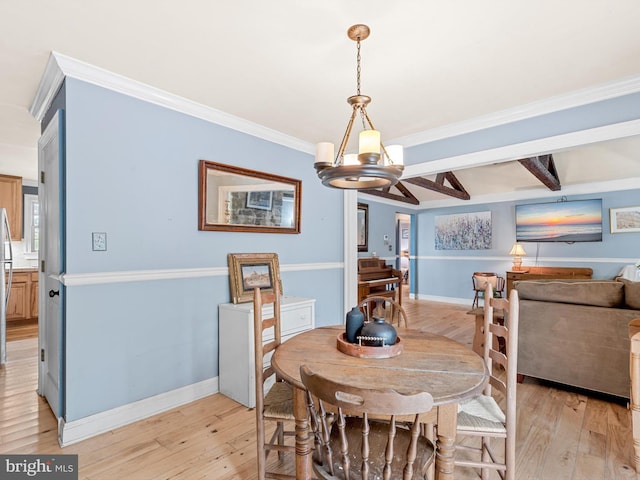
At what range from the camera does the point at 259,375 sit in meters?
1.74

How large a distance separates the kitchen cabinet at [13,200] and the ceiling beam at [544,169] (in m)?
7.12

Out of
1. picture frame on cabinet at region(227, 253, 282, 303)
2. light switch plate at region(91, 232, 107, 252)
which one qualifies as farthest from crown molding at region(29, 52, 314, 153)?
picture frame on cabinet at region(227, 253, 282, 303)

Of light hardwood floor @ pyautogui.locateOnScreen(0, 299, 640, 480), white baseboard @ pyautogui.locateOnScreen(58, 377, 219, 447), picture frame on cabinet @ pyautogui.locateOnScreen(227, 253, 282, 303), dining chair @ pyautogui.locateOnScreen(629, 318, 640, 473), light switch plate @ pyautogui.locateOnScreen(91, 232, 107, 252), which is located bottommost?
light hardwood floor @ pyautogui.locateOnScreen(0, 299, 640, 480)

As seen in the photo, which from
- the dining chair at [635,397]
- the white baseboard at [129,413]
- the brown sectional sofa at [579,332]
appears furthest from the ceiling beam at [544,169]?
the white baseboard at [129,413]

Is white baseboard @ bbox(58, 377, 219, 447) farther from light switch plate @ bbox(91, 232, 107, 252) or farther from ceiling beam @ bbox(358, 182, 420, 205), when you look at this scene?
ceiling beam @ bbox(358, 182, 420, 205)

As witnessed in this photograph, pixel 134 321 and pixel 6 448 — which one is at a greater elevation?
pixel 134 321

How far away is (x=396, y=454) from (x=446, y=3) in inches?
79.9

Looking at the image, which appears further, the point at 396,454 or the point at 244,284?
the point at 244,284

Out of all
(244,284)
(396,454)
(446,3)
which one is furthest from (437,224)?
(396,454)

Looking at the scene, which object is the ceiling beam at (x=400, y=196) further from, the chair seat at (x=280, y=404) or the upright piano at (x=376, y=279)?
the chair seat at (x=280, y=404)

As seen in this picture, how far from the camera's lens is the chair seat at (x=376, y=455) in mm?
1200

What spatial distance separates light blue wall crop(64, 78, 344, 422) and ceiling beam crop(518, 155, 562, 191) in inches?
147

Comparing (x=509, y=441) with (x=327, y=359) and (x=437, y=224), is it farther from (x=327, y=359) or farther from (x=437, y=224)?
(x=437, y=224)

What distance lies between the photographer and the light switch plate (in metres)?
2.28
